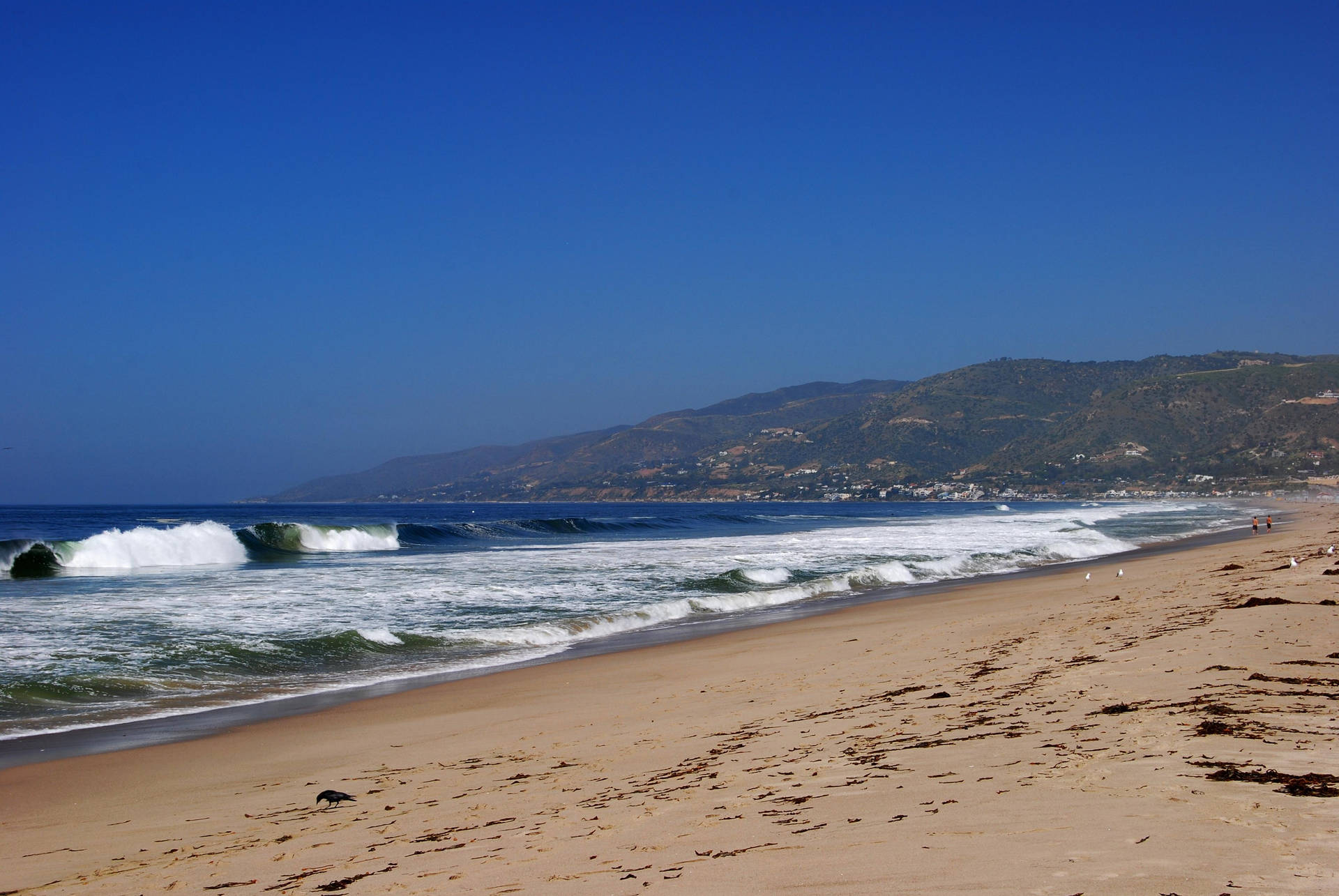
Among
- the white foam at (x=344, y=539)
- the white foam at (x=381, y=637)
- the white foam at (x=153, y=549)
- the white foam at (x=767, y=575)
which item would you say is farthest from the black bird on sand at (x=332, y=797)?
the white foam at (x=344, y=539)

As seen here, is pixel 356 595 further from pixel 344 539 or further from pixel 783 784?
pixel 344 539

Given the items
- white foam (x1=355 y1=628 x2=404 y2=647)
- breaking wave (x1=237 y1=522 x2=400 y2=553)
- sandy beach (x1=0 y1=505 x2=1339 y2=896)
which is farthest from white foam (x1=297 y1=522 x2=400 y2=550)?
sandy beach (x1=0 y1=505 x2=1339 y2=896)

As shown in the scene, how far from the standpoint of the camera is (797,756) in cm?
567

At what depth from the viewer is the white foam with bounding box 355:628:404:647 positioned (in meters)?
13.2

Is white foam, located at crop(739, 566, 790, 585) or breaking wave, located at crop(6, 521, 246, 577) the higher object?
breaking wave, located at crop(6, 521, 246, 577)

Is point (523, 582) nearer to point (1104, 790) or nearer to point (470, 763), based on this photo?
point (470, 763)

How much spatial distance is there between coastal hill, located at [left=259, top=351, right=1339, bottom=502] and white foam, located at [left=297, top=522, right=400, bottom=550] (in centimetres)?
10121

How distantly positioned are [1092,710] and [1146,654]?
239 cm

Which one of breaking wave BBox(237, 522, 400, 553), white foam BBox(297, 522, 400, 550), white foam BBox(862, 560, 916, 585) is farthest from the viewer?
white foam BBox(297, 522, 400, 550)

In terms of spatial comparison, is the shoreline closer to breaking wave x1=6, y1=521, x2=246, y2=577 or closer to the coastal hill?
breaking wave x1=6, y1=521, x2=246, y2=577

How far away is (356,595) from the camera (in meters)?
18.5

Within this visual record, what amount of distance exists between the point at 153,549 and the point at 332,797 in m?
29.3

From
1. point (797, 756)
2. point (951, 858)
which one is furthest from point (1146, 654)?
point (951, 858)

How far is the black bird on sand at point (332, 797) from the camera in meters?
5.71
